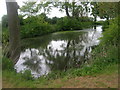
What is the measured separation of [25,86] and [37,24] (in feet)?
48.3

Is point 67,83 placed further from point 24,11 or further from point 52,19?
point 52,19

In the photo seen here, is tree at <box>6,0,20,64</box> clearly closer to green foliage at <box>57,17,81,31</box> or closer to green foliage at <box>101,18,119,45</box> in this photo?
green foliage at <box>101,18,119,45</box>

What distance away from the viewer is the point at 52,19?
24.2m

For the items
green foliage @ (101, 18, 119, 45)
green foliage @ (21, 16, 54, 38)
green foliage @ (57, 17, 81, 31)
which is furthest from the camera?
green foliage @ (57, 17, 81, 31)

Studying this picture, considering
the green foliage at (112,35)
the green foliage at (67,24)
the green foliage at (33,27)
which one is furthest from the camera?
the green foliage at (67,24)

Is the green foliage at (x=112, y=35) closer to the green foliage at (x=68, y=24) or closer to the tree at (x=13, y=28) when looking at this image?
the tree at (x=13, y=28)

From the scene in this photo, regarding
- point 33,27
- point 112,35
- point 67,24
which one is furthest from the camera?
point 67,24

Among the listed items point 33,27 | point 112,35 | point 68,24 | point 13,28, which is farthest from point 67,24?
point 13,28

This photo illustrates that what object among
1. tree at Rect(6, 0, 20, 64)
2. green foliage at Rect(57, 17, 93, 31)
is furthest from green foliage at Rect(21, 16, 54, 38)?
tree at Rect(6, 0, 20, 64)

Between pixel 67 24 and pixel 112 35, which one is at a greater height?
pixel 67 24

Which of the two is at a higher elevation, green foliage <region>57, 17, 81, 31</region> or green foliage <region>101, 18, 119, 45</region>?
green foliage <region>57, 17, 81, 31</region>

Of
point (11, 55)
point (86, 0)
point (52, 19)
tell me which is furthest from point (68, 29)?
point (11, 55)

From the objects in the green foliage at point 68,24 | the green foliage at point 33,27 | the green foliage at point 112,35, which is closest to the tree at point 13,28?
the green foliage at point 112,35

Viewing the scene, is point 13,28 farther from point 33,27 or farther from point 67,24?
point 67,24
